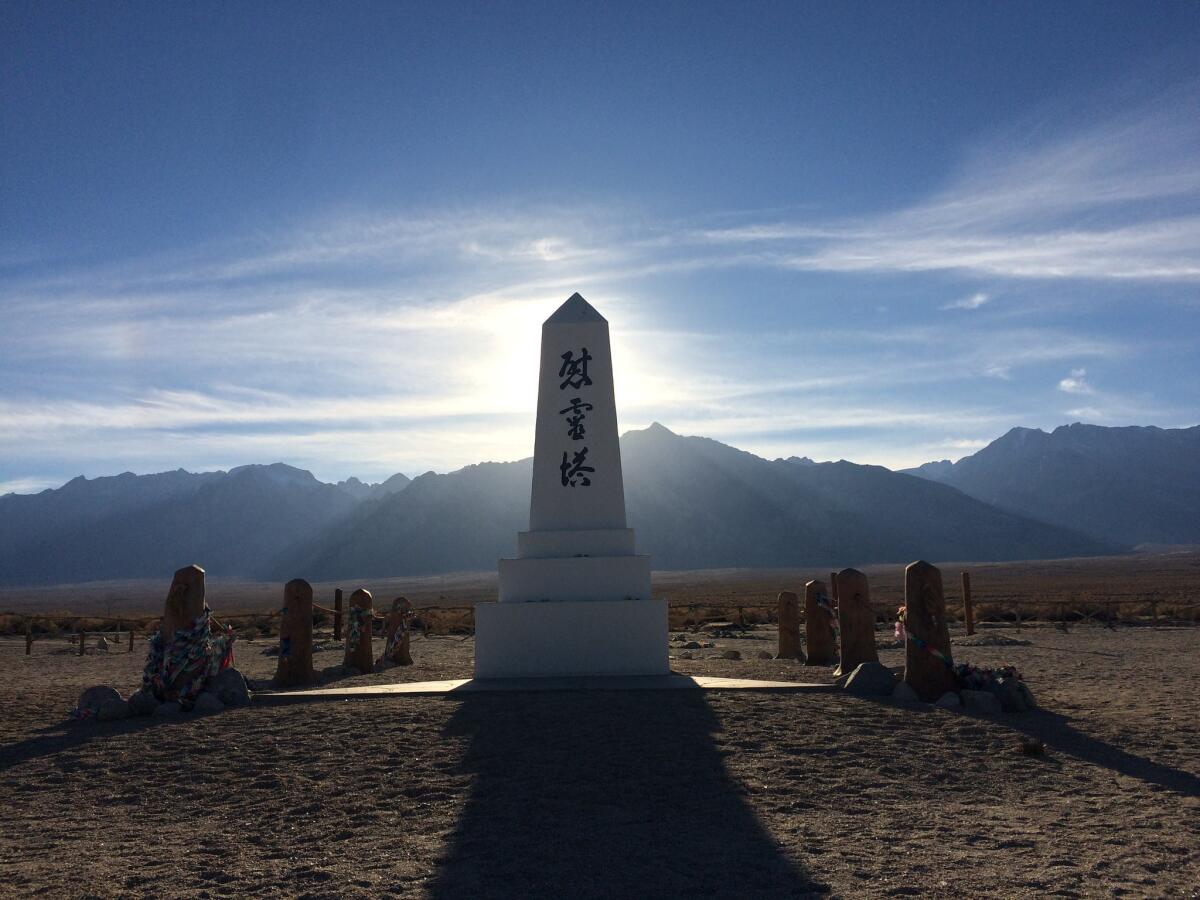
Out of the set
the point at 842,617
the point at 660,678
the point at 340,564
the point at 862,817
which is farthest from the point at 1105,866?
the point at 340,564

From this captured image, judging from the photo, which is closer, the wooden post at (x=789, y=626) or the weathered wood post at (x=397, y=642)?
the weathered wood post at (x=397, y=642)

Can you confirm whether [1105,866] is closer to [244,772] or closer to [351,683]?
[244,772]

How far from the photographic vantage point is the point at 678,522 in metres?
123

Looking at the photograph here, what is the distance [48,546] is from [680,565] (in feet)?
427

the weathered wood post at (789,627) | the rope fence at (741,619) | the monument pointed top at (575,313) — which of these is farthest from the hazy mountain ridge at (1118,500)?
the monument pointed top at (575,313)

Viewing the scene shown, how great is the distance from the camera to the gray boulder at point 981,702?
32.4 ft

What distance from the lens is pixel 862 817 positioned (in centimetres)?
627

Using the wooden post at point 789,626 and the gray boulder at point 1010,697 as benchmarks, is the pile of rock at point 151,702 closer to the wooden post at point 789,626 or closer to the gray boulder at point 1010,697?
the gray boulder at point 1010,697

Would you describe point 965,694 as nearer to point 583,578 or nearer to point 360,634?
point 583,578

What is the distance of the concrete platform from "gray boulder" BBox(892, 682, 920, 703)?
66 cm

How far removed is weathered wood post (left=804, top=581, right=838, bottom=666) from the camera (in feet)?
51.7

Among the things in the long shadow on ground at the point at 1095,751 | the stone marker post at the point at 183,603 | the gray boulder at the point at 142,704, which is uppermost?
the stone marker post at the point at 183,603

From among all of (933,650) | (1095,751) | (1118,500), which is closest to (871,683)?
(933,650)

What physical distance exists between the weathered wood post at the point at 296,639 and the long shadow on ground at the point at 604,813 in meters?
4.31
